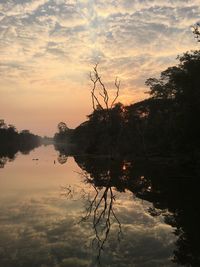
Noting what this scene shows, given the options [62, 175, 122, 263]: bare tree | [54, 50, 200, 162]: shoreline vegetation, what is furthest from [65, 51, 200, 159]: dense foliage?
[62, 175, 122, 263]: bare tree

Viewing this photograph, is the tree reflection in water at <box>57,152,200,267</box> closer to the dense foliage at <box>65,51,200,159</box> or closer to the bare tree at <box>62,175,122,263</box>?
the bare tree at <box>62,175,122,263</box>

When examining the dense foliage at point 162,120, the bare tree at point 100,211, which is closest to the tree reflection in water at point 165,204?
the bare tree at point 100,211

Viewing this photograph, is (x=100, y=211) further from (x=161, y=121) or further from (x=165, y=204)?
(x=161, y=121)

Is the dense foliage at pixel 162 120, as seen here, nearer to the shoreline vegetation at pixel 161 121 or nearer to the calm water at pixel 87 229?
the shoreline vegetation at pixel 161 121

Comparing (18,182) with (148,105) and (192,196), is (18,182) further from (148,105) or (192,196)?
(148,105)

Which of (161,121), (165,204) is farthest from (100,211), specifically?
(161,121)

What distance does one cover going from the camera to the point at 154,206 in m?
23.8

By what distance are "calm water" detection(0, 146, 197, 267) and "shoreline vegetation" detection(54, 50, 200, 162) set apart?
20628mm

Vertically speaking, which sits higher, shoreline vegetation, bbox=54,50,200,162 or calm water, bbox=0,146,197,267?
shoreline vegetation, bbox=54,50,200,162

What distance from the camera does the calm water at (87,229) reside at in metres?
13.0

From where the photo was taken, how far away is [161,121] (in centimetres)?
8569

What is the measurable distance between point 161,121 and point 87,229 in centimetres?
7010

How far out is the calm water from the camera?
13.0m

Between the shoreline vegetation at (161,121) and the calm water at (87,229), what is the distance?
20628 mm
